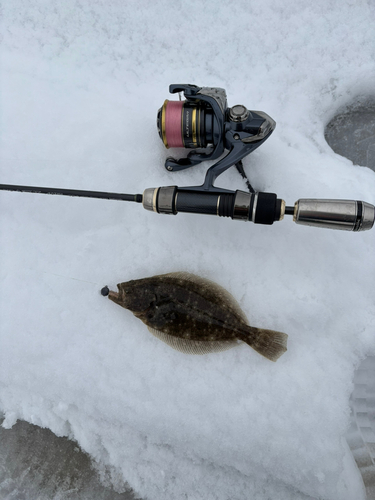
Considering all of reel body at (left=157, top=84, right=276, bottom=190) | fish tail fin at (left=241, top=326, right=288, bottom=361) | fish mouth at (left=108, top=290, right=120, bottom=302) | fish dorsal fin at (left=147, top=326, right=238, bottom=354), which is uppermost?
reel body at (left=157, top=84, right=276, bottom=190)

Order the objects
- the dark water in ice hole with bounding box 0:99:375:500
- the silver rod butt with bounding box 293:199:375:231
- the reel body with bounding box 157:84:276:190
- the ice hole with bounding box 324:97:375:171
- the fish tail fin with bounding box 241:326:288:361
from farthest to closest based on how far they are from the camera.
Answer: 1. the ice hole with bounding box 324:97:375:171
2. the dark water in ice hole with bounding box 0:99:375:500
3. the fish tail fin with bounding box 241:326:288:361
4. the reel body with bounding box 157:84:276:190
5. the silver rod butt with bounding box 293:199:375:231

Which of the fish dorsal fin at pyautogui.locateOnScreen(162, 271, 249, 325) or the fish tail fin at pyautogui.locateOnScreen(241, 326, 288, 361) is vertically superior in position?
the fish dorsal fin at pyautogui.locateOnScreen(162, 271, 249, 325)

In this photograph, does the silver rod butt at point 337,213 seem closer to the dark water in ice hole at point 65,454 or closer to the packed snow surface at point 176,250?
the packed snow surface at point 176,250

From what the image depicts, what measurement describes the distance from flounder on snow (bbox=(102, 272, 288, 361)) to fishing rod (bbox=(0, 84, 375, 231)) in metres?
0.47

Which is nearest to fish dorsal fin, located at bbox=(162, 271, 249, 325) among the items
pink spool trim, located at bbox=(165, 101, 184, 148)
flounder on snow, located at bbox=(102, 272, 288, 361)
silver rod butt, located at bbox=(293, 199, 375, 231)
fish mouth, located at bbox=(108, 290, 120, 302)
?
flounder on snow, located at bbox=(102, 272, 288, 361)

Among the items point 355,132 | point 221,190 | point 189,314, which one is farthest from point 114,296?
point 355,132

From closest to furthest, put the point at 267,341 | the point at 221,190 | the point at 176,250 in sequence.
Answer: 1. the point at 221,190
2. the point at 267,341
3. the point at 176,250

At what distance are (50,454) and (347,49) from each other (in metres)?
2.94

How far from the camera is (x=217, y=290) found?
5.58 ft

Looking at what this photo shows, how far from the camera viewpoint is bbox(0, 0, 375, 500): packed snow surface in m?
1.65

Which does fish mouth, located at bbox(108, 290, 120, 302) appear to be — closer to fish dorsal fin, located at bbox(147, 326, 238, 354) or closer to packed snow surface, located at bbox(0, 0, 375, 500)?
packed snow surface, located at bbox(0, 0, 375, 500)

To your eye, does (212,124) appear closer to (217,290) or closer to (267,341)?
(217,290)

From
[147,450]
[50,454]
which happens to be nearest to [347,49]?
[147,450]

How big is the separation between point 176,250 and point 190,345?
1.73ft
